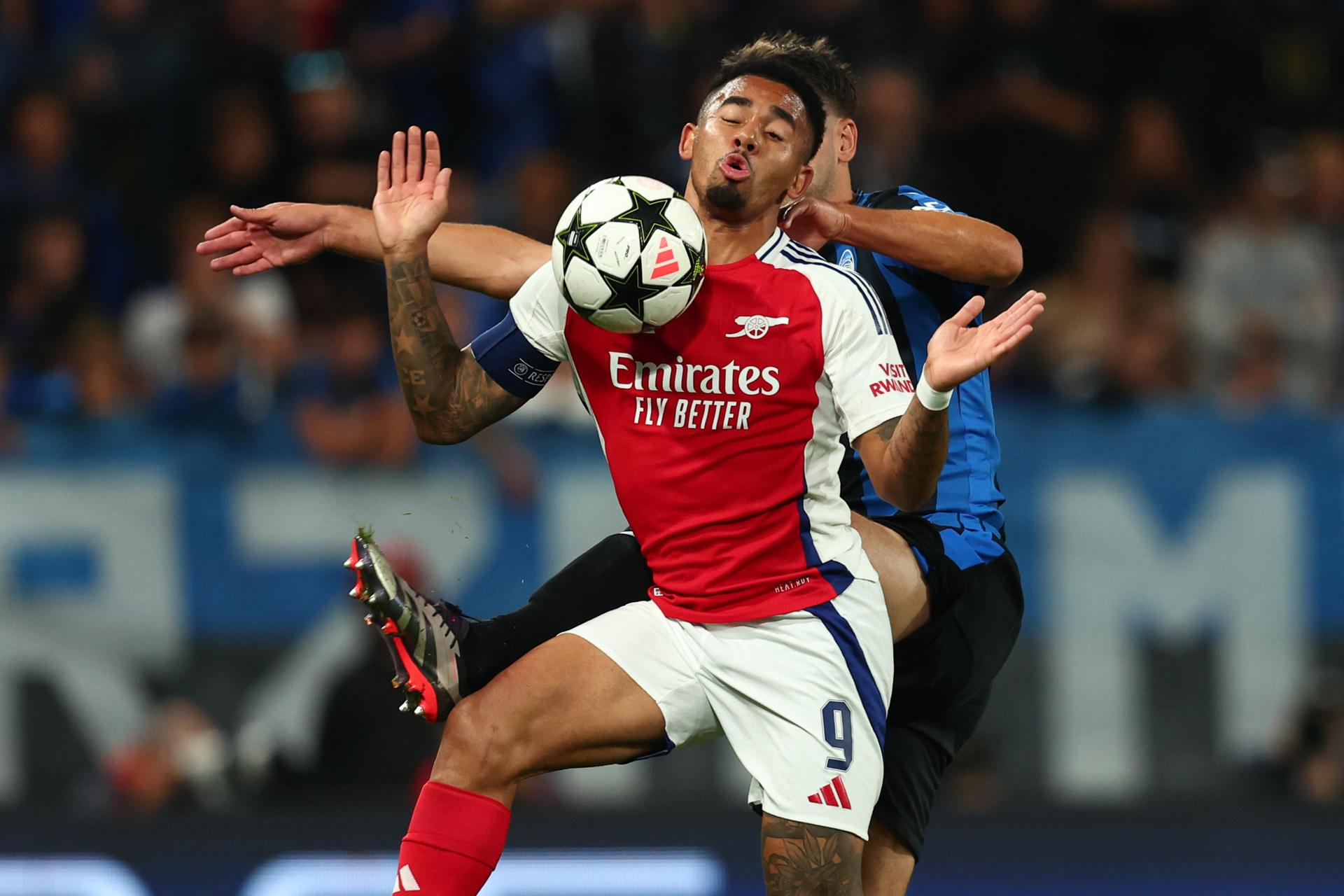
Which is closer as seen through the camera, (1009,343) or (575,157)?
(1009,343)

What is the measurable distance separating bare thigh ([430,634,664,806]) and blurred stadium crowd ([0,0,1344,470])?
3.91 m

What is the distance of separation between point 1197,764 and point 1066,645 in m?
0.74

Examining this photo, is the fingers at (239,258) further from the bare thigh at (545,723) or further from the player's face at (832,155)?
the player's face at (832,155)

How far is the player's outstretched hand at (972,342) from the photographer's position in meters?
4.26

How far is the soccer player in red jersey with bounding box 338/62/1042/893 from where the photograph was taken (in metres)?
4.48

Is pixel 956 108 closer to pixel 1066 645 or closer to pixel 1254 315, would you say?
pixel 1254 315

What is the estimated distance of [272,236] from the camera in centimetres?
511

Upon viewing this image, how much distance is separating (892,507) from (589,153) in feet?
16.0

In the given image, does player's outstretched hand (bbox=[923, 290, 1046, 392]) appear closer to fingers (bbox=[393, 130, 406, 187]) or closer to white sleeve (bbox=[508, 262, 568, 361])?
white sleeve (bbox=[508, 262, 568, 361])

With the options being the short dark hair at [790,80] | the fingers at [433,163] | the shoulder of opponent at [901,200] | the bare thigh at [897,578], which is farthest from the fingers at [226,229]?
the bare thigh at [897,578]

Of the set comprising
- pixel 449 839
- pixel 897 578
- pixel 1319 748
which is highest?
pixel 897 578

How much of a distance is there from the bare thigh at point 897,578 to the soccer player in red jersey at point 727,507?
0.35 ft

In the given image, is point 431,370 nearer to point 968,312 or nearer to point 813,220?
point 813,220

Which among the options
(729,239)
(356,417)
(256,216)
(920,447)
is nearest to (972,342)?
(920,447)
